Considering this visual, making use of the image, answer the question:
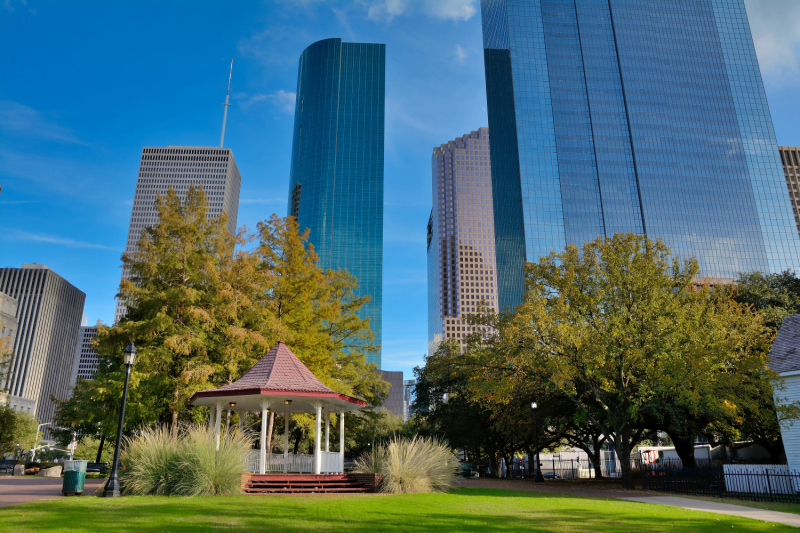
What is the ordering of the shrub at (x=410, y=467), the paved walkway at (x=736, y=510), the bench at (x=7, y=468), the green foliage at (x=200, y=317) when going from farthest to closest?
the bench at (x=7, y=468), the green foliage at (x=200, y=317), the shrub at (x=410, y=467), the paved walkway at (x=736, y=510)

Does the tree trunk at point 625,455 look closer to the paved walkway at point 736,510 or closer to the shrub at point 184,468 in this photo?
the paved walkway at point 736,510

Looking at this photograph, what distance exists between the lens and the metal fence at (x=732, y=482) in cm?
1986

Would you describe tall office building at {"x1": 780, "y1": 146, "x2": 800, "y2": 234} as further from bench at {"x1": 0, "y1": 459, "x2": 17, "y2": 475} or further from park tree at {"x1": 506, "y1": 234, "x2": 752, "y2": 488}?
bench at {"x1": 0, "y1": 459, "x2": 17, "y2": 475}

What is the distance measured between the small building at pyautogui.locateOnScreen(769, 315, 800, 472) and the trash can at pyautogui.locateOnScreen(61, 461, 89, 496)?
26.1 m

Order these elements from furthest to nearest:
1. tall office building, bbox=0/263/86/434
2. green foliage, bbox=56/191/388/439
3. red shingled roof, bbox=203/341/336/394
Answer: tall office building, bbox=0/263/86/434
green foliage, bbox=56/191/388/439
red shingled roof, bbox=203/341/336/394

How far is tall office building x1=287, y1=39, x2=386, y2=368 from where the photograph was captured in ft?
529

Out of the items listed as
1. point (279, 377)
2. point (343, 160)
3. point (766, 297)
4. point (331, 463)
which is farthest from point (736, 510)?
point (343, 160)

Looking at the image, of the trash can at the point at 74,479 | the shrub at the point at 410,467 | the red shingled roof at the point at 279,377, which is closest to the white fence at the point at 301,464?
the shrub at the point at 410,467

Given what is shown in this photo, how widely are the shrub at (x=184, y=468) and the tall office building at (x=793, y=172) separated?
171 metres

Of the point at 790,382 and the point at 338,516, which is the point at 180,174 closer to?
the point at 790,382

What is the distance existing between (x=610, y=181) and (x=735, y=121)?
112ft

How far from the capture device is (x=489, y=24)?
14800 cm

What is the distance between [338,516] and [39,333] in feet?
566

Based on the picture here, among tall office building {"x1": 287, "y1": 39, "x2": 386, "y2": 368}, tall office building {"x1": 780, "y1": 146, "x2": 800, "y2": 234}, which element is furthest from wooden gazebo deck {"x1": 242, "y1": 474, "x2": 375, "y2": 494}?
tall office building {"x1": 780, "y1": 146, "x2": 800, "y2": 234}
